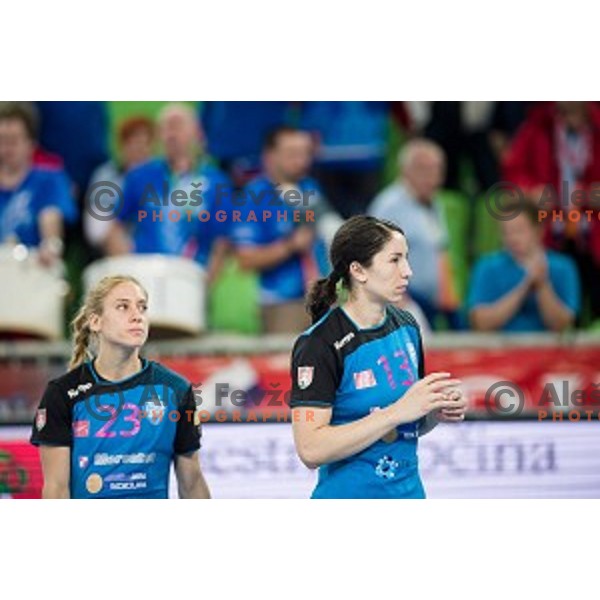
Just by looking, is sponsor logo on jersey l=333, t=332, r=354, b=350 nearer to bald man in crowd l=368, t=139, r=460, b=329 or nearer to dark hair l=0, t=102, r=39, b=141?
bald man in crowd l=368, t=139, r=460, b=329

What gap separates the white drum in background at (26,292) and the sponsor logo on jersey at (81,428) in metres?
0.68

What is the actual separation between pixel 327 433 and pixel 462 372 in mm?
1147

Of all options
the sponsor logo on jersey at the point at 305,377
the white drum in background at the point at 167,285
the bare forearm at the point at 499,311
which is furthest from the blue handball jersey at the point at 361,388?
the bare forearm at the point at 499,311

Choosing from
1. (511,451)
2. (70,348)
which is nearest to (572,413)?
(511,451)

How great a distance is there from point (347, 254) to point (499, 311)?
1206 millimetres

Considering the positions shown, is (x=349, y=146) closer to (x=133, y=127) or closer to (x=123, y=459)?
(x=133, y=127)

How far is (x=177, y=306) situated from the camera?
6.10 m

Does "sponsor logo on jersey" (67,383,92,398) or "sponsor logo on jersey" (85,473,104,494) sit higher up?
"sponsor logo on jersey" (67,383,92,398)

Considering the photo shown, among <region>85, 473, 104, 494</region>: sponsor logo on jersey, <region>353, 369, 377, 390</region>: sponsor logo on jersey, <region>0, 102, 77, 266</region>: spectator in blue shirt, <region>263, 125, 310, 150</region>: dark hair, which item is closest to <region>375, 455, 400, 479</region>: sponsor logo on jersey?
<region>353, 369, 377, 390</region>: sponsor logo on jersey

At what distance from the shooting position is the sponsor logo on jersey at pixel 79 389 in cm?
561

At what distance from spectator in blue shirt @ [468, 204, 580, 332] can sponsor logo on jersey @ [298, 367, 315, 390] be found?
1.29 meters

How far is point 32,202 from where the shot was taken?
6.31 metres

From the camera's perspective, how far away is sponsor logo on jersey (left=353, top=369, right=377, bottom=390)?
527cm

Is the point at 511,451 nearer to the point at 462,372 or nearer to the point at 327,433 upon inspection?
the point at 462,372
